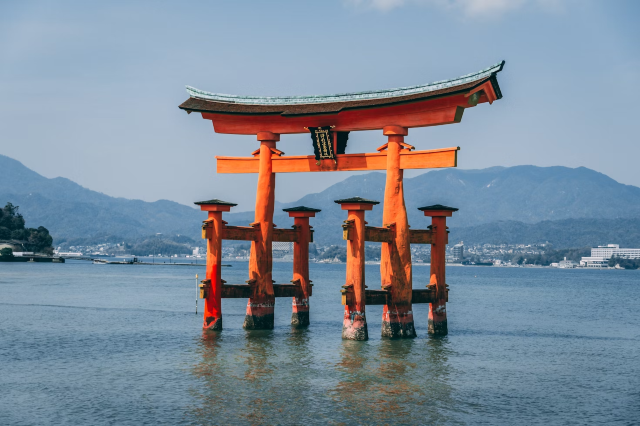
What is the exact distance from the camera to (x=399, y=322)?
2888 centimetres

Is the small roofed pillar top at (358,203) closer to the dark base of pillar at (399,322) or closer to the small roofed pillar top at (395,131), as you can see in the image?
the small roofed pillar top at (395,131)

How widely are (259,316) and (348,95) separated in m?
10.5

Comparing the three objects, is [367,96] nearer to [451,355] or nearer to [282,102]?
[282,102]

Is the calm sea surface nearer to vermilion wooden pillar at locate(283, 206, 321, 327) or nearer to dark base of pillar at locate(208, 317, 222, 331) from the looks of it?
dark base of pillar at locate(208, 317, 222, 331)

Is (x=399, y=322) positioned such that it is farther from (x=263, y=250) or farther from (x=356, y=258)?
(x=263, y=250)

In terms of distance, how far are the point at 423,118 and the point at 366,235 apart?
5.36 meters

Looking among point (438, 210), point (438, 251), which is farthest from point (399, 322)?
point (438, 210)

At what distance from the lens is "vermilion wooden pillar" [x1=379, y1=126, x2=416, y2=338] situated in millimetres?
28406

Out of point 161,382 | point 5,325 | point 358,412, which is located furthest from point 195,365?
point 5,325

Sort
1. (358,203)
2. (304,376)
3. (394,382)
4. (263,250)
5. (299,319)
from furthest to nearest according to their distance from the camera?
1. (299,319)
2. (263,250)
3. (358,203)
4. (304,376)
5. (394,382)

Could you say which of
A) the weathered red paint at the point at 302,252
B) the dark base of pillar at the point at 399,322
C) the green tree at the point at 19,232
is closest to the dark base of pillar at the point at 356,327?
the dark base of pillar at the point at 399,322

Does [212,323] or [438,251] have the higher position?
[438,251]

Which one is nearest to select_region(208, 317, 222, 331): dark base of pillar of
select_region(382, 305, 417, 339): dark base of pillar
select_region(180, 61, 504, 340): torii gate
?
select_region(180, 61, 504, 340): torii gate

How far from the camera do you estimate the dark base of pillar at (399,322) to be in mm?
28812
